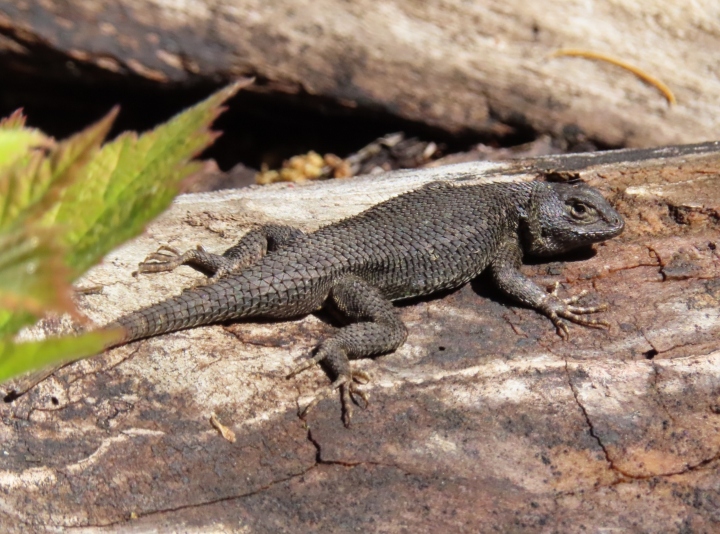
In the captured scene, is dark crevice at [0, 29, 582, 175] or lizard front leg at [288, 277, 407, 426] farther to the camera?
dark crevice at [0, 29, 582, 175]

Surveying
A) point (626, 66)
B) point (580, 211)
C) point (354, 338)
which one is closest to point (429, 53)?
point (626, 66)

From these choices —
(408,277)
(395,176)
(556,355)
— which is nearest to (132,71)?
(395,176)

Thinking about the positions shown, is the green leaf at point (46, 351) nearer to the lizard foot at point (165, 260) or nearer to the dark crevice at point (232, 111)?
the lizard foot at point (165, 260)

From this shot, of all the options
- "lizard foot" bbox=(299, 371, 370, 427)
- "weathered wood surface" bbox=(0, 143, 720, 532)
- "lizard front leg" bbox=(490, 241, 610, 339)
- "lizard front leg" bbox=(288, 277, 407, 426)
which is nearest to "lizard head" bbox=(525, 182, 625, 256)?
"lizard front leg" bbox=(490, 241, 610, 339)

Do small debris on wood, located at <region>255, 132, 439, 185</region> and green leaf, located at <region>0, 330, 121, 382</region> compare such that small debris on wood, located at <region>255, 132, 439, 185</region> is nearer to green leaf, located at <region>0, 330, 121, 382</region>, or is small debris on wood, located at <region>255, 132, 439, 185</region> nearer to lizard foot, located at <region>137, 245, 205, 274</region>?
lizard foot, located at <region>137, 245, 205, 274</region>

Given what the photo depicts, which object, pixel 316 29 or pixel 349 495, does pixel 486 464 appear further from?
pixel 316 29

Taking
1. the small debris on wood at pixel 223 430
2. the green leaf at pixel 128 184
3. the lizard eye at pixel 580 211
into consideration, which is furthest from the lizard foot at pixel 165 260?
the green leaf at pixel 128 184

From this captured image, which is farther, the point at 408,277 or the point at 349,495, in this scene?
the point at 408,277
